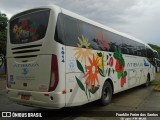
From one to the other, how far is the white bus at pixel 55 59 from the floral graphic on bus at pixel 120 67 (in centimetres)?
134

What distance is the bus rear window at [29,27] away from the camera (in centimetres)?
698

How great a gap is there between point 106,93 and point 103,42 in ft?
6.77

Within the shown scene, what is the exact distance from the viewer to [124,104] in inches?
386

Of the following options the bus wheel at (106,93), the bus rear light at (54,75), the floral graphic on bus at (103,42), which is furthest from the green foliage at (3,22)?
the bus rear light at (54,75)

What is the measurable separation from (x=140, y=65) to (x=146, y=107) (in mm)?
5551

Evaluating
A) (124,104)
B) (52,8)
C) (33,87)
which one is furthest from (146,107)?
(52,8)

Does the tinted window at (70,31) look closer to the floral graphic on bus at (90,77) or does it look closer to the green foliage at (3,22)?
the floral graphic on bus at (90,77)

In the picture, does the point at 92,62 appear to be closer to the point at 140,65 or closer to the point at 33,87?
the point at 33,87

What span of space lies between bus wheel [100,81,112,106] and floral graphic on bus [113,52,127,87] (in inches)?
46.3

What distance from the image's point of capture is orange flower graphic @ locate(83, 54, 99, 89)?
795 cm

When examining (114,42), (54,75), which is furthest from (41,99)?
(114,42)

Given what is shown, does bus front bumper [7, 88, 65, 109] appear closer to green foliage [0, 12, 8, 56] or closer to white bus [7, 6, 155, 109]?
white bus [7, 6, 155, 109]

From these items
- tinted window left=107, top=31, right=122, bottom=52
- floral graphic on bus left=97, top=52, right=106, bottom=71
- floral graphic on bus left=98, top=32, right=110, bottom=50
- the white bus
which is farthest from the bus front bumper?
tinted window left=107, top=31, right=122, bottom=52

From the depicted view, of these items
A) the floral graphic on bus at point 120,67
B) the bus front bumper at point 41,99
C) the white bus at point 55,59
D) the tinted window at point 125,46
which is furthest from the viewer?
the tinted window at point 125,46
